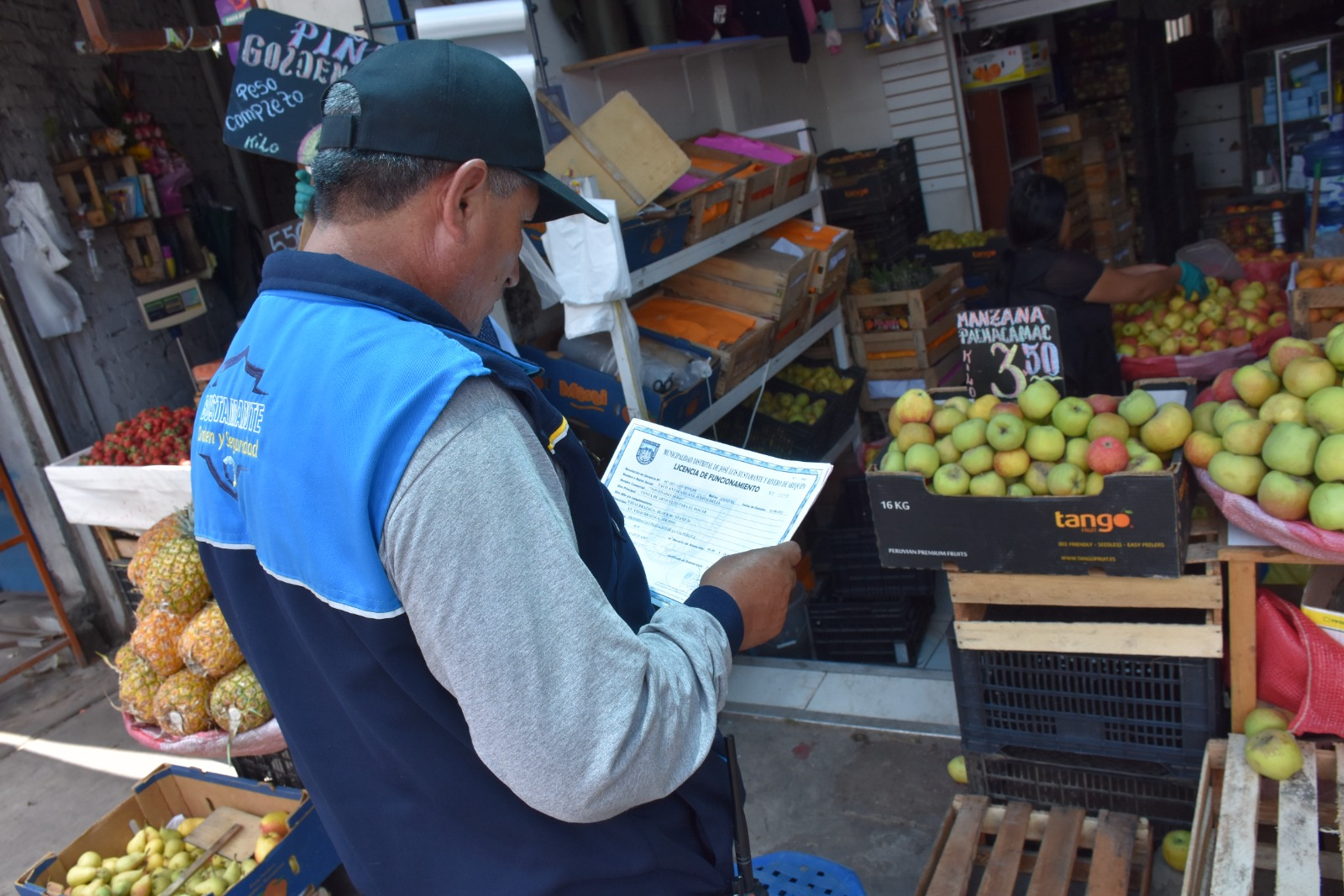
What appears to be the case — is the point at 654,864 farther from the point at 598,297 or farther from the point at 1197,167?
the point at 1197,167

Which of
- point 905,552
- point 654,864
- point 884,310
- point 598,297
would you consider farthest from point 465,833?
point 884,310

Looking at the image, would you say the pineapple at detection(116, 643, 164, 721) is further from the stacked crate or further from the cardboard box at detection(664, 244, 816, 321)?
the stacked crate

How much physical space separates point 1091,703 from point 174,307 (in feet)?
19.4

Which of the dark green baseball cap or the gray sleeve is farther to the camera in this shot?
the dark green baseball cap

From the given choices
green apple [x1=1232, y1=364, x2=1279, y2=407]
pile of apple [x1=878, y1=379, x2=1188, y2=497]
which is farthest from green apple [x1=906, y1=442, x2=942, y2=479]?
green apple [x1=1232, y1=364, x2=1279, y2=407]

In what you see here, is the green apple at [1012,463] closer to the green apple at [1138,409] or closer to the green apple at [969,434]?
the green apple at [969,434]

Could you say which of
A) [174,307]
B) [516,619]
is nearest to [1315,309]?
[516,619]

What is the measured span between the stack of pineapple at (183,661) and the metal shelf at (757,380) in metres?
1.84

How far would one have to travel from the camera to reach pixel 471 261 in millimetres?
1236

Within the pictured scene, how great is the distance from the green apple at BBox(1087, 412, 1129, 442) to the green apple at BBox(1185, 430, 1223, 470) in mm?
158

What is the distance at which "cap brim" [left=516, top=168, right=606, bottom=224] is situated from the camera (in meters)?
1.28

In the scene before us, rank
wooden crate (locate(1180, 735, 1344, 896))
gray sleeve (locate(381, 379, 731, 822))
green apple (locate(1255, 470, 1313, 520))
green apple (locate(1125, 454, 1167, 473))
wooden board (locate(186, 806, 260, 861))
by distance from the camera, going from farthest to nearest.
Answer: wooden board (locate(186, 806, 260, 861))
green apple (locate(1125, 454, 1167, 473))
green apple (locate(1255, 470, 1313, 520))
wooden crate (locate(1180, 735, 1344, 896))
gray sleeve (locate(381, 379, 731, 822))

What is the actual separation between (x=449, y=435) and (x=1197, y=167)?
12077 mm

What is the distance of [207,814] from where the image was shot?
3580 millimetres
